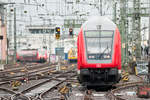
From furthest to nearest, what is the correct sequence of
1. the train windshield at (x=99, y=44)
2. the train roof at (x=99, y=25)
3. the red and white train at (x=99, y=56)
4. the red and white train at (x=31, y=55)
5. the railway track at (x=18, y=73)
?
the red and white train at (x=31, y=55)
the railway track at (x=18, y=73)
the train roof at (x=99, y=25)
the train windshield at (x=99, y=44)
the red and white train at (x=99, y=56)

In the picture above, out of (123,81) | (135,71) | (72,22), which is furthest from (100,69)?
(72,22)

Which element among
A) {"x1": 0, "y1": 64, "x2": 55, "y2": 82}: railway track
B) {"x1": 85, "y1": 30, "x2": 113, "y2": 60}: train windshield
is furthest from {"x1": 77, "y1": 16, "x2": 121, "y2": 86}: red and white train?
{"x1": 0, "y1": 64, "x2": 55, "y2": 82}: railway track

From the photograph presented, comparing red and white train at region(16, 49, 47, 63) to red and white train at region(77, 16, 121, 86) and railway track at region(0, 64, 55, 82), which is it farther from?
red and white train at region(77, 16, 121, 86)

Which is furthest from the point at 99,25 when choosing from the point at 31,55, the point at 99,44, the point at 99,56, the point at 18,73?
the point at 31,55

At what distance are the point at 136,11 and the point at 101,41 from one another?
59.8 ft

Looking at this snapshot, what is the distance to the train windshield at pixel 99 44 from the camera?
1463 centimetres

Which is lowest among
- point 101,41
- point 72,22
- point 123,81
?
point 123,81

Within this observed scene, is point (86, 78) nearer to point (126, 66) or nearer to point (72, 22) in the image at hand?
point (126, 66)

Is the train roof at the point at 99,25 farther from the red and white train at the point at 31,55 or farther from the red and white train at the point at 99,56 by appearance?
the red and white train at the point at 31,55

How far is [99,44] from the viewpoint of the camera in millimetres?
14883

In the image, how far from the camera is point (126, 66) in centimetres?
3155

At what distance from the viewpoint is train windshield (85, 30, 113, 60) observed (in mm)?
14633

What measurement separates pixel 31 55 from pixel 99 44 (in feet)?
158

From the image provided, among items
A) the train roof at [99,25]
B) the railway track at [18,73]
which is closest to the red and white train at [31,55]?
the railway track at [18,73]
